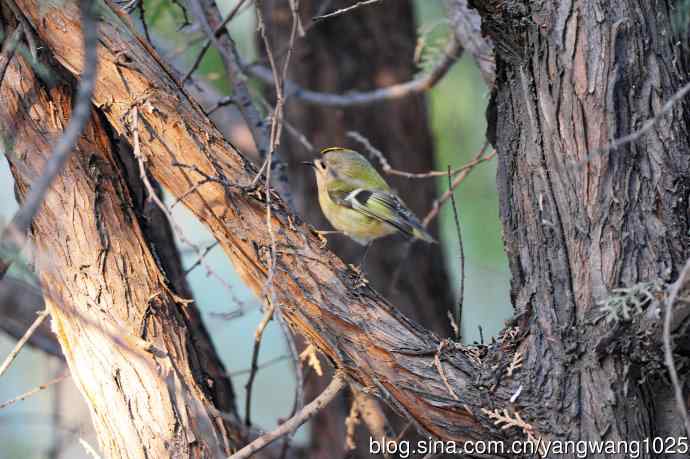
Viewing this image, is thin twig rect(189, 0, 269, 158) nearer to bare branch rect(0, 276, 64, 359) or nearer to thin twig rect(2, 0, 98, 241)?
bare branch rect(0, 276, 64, 359)

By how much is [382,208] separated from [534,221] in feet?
5.36

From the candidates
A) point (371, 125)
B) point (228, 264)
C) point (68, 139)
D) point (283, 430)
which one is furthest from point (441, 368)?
point (228, 264)

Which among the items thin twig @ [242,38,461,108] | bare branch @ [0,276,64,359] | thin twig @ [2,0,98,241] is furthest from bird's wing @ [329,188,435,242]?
thin twig @ [2,0,98,241]

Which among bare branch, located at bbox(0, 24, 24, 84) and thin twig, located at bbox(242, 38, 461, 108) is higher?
thin twig, located at bbox(242, 38, 461, 108)

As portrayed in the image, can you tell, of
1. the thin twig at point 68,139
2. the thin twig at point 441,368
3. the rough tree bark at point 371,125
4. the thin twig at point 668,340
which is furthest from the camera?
the rough tree bark at point 371,125

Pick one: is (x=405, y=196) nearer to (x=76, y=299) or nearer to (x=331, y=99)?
(x=331, y=99)

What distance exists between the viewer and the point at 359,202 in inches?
154

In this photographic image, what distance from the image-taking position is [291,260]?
2.33 metres

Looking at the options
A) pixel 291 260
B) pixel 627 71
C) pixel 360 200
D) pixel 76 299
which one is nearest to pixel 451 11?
pixel 360 200

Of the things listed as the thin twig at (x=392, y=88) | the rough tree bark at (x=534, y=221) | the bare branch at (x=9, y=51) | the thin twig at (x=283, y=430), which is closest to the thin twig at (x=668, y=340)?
the rough tree bark at (x=534, y=221)

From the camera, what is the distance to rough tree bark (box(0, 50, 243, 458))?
2330mm

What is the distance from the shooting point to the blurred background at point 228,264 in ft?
10.5

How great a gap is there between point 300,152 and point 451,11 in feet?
6.60

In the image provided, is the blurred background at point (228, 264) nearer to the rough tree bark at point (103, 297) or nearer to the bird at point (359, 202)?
the rough tree bark at point (103, 297)
